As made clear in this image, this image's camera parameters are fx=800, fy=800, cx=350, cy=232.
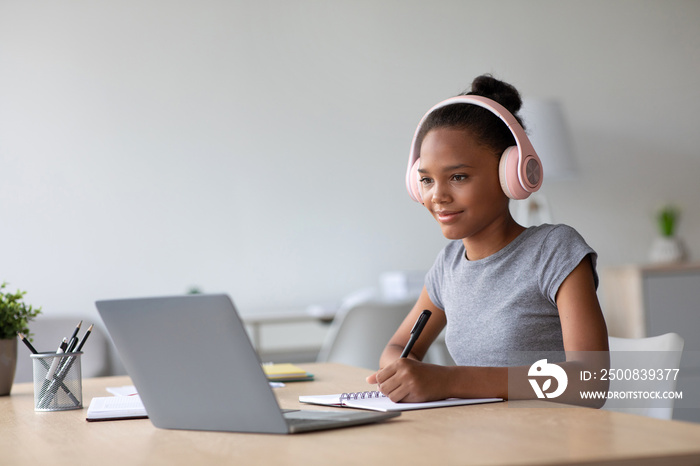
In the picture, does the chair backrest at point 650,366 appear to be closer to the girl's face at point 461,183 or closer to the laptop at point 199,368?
the girl's face at point 461,183

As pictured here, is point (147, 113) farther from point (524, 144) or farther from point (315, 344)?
point (524, 144)

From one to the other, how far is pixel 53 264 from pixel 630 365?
8.84ft

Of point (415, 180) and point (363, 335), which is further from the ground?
point (415, 180)

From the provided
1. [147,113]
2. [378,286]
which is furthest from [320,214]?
[147,113]

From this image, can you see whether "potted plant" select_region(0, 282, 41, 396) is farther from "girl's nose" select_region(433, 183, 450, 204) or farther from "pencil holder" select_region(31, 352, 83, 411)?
"girl's nose" select_region(433, 183, 450, 204)

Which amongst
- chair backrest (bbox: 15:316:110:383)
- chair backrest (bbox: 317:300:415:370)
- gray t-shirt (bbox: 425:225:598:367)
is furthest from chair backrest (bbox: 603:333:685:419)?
chair backrest (bbox: 15:316:110:383)

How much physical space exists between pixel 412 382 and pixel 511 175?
0.46 m

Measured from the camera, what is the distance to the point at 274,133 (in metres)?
3.70

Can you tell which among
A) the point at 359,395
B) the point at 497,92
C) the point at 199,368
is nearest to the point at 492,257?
the point at 497,92

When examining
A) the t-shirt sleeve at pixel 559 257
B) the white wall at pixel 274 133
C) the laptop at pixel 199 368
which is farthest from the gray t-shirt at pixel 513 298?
the white wall at pixel 274 133

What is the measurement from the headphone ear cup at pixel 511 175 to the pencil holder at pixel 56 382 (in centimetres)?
79

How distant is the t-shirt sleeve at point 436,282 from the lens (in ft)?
5.42

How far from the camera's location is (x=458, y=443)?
82 centimetres

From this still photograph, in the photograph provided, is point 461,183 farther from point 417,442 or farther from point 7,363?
point 7,363
